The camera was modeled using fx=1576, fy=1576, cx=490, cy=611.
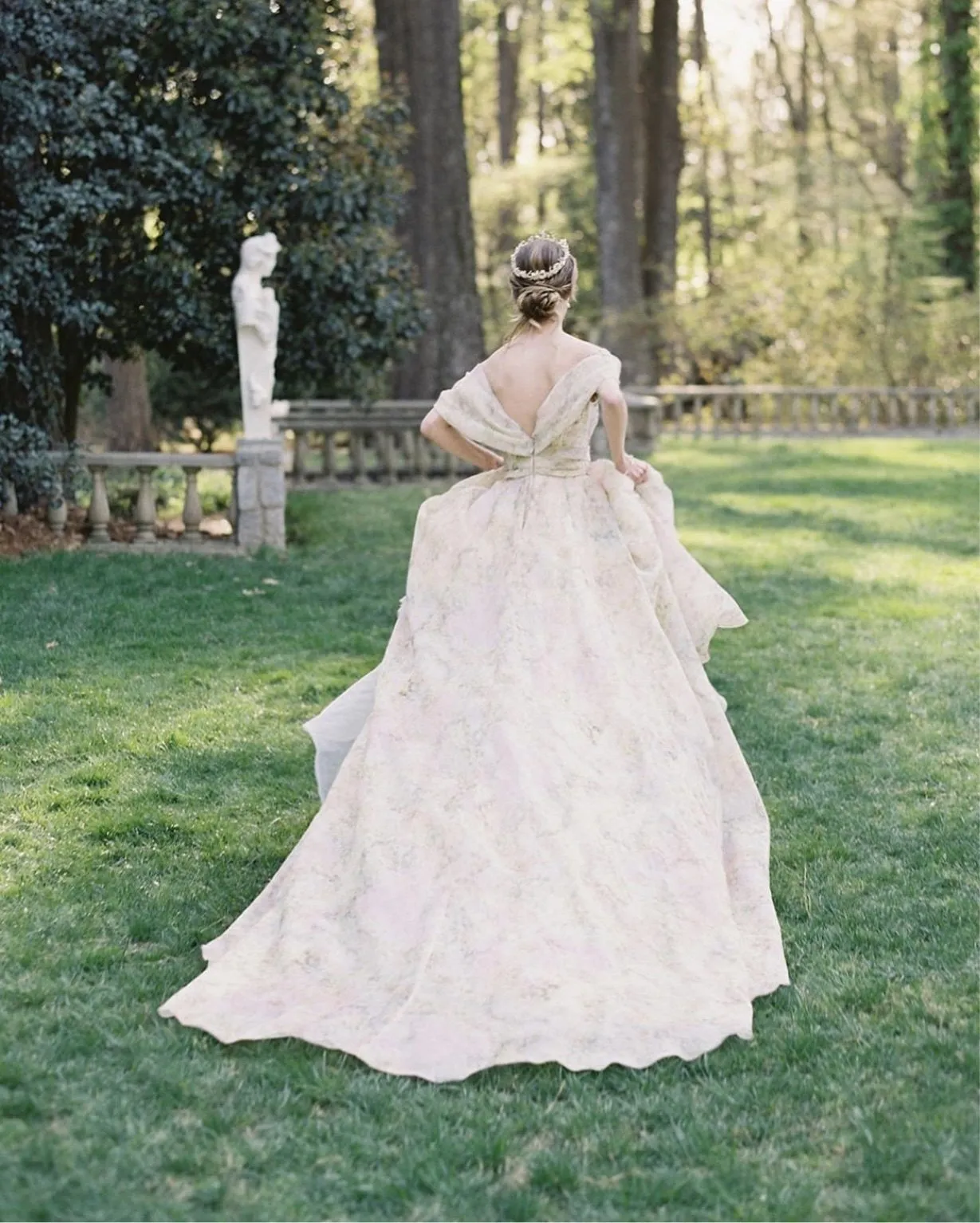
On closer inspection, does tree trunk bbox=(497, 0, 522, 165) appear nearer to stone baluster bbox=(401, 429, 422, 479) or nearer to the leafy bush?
stone baluster bbox=(401, 429, 422, 479)

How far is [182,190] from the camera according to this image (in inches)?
441

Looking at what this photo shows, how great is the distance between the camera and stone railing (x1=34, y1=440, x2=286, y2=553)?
10734 millimetres

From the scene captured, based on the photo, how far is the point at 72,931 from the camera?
4496 millimetres

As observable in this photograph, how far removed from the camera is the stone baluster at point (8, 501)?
35.3 ft

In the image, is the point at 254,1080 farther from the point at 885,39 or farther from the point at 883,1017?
the point at 885,39

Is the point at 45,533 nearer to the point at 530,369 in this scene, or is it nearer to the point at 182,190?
the point at 182,190

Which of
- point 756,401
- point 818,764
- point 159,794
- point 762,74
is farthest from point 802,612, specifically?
point 762,74

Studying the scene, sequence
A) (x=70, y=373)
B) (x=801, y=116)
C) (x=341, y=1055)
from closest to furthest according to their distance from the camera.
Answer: (x=341, y=1055)
(x=70, y=373)
(x=801, y=116)

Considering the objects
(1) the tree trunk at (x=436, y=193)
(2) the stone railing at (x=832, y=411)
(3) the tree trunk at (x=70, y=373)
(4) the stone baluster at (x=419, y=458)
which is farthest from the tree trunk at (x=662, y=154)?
(3) the tree trunk at (x=70, y=373)

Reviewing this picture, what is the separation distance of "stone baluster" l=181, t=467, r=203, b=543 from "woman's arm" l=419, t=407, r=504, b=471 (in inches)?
245

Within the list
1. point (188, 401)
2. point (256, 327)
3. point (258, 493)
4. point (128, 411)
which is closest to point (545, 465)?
point (258, 493)

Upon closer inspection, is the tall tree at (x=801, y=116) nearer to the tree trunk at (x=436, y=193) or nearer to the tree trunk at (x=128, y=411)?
the tree trunk at (x=436, y=193)

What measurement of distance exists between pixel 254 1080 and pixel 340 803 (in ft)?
3.10

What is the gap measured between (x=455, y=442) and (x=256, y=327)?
6.50 m
